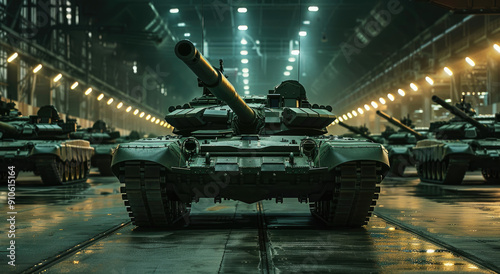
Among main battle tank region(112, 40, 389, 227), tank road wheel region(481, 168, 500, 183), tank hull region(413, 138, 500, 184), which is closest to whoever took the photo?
main battle tank region(112, 40, 389, 227)

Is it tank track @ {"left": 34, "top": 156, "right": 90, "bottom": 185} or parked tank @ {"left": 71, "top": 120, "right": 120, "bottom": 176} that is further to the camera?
parked tank @ {"left": 71, "top": 120, "right": 120, "bottom": 176}

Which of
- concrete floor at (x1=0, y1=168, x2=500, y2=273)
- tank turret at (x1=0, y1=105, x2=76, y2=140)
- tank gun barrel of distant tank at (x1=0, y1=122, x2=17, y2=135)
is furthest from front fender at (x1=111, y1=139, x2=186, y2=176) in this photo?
tank turret at (x1=0, y1=105, x2=76, y2=140)

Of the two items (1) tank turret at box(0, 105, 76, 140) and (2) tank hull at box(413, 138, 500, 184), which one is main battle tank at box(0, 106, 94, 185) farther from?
(2) tank hull at box(413, 138, 500, 184)

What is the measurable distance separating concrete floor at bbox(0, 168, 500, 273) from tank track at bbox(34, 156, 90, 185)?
753 centimetres

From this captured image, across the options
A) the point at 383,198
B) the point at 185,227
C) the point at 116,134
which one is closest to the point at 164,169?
the point at 185,227

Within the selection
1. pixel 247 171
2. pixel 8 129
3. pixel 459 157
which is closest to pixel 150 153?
pixel 247 171

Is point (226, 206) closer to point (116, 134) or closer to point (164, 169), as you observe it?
point (164, 169)

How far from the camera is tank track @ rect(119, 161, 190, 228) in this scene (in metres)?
11.8

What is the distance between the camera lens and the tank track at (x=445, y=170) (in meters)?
25.5

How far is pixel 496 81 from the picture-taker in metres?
37.8

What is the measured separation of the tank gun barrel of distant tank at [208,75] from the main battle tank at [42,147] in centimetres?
1330

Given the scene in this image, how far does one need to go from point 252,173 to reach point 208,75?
2.44 meters

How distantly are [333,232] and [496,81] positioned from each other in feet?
94.2

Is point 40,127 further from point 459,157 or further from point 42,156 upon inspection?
point 459,157
